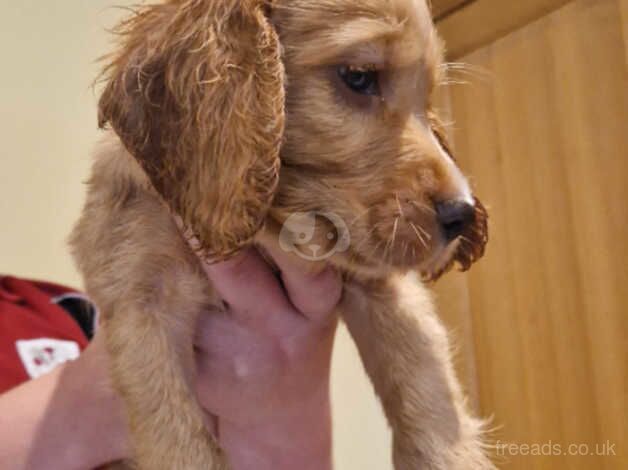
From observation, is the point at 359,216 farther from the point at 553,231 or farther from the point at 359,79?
the point at 553,231

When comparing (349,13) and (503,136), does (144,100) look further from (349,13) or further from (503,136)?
(503,136)

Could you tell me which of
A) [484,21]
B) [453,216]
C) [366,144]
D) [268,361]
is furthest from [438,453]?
[484,21]

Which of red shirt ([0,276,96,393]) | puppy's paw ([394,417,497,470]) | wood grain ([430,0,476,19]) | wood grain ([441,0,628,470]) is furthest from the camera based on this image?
wood grain ([430,0,476,19])

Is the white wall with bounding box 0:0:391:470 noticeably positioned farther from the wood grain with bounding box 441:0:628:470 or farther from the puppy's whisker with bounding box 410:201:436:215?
the puppy's whisker with bounding box 410:201:436:215

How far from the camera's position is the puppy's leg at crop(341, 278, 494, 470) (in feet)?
4.39

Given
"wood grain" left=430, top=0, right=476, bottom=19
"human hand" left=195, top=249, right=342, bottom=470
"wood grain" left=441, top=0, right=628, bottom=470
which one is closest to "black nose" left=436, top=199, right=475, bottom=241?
"human hand" left=195, top=249, right=342, bottom=470

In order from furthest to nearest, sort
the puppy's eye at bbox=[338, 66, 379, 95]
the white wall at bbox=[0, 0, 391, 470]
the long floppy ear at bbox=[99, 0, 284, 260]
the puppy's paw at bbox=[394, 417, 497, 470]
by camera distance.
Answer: the white wall at bbox=[0, 0, 391, 470], the puppy's paw at bbox=[394, 417, 497, 470], the puppy's eye at bbox=[338, 66, 379, 95], the long floppy ear at bbox=[99, 0, 284, 260]

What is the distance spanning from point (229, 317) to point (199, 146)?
0.51m

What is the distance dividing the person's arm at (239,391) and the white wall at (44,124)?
3.23 ft

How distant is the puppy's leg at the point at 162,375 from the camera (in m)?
1.16

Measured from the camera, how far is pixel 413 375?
4.56 feet

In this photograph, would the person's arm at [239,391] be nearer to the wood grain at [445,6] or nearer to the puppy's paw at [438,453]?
the puppy's paw at [438,453]

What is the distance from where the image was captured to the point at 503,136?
2602 mm

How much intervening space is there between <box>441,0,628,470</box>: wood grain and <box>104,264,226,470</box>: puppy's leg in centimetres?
152
